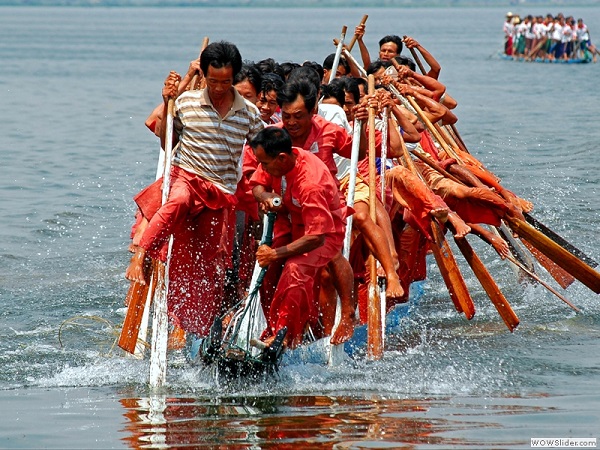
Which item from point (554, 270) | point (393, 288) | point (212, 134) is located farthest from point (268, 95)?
point (554, 270)

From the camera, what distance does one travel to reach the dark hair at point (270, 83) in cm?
884

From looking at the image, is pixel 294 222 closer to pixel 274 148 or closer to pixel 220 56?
pixel 274 148

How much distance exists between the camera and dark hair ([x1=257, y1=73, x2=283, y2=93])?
8844 millimetres

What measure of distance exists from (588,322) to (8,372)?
5016mm

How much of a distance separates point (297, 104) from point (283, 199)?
2.27 ft

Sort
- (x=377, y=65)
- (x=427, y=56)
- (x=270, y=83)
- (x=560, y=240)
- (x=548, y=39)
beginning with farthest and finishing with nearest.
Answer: (x=548, y=39)
(x=427, y=56)
(x=377, y=65)
(x=560, y=240)
(x=270, y=83)

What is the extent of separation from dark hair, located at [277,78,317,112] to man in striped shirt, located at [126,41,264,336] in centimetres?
37

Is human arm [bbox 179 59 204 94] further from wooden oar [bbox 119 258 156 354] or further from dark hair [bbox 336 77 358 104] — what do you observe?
wooden oar [bbox 119 258 156 354]

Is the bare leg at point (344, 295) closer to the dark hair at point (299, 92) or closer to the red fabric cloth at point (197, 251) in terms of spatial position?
the red fabric cloth at point (197, 251)

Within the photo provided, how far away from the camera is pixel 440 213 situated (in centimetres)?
934

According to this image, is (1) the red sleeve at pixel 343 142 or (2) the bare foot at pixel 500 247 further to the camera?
(2) the bare foot at pixel 500 247

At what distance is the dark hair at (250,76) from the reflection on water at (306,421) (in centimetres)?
265

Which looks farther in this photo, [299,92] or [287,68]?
[287,68]

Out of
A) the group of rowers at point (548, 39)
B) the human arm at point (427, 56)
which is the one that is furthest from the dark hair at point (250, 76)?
the group of rowers at point (548, 39)
